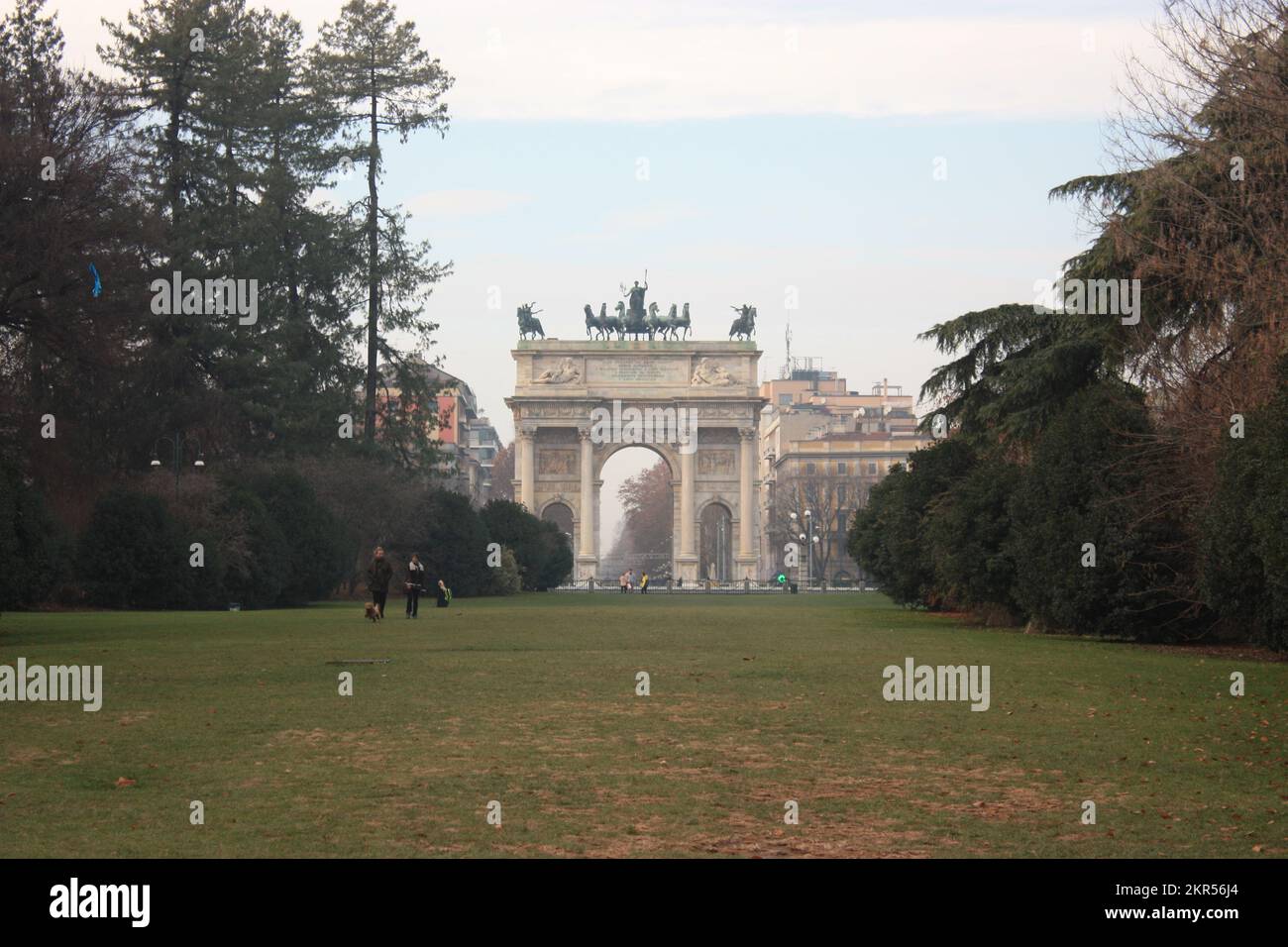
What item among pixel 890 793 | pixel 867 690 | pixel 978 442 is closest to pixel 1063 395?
pixel 978 442

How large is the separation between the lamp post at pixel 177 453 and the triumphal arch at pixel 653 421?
176 ft

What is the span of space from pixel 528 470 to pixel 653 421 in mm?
8871

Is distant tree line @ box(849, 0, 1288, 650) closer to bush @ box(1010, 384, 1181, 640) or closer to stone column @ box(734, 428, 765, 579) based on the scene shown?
bush @ box(1010, 384, 1181, 640)

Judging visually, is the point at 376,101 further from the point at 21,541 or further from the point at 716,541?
the point at 716,541

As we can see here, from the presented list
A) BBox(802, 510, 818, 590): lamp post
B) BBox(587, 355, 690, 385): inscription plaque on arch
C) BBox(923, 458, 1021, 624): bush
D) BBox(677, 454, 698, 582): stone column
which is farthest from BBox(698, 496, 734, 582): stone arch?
BBox(923, 458, 1021, 624): bush

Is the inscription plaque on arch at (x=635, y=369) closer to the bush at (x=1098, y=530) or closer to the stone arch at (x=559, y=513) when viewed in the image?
the stone arch at (x=559, y=513)

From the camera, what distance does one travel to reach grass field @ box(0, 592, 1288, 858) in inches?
372

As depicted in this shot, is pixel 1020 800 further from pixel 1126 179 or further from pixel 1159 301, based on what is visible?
pixel 1126 179

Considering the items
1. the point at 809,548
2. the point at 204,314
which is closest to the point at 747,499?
the point at 809,548

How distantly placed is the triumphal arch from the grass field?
265ft
